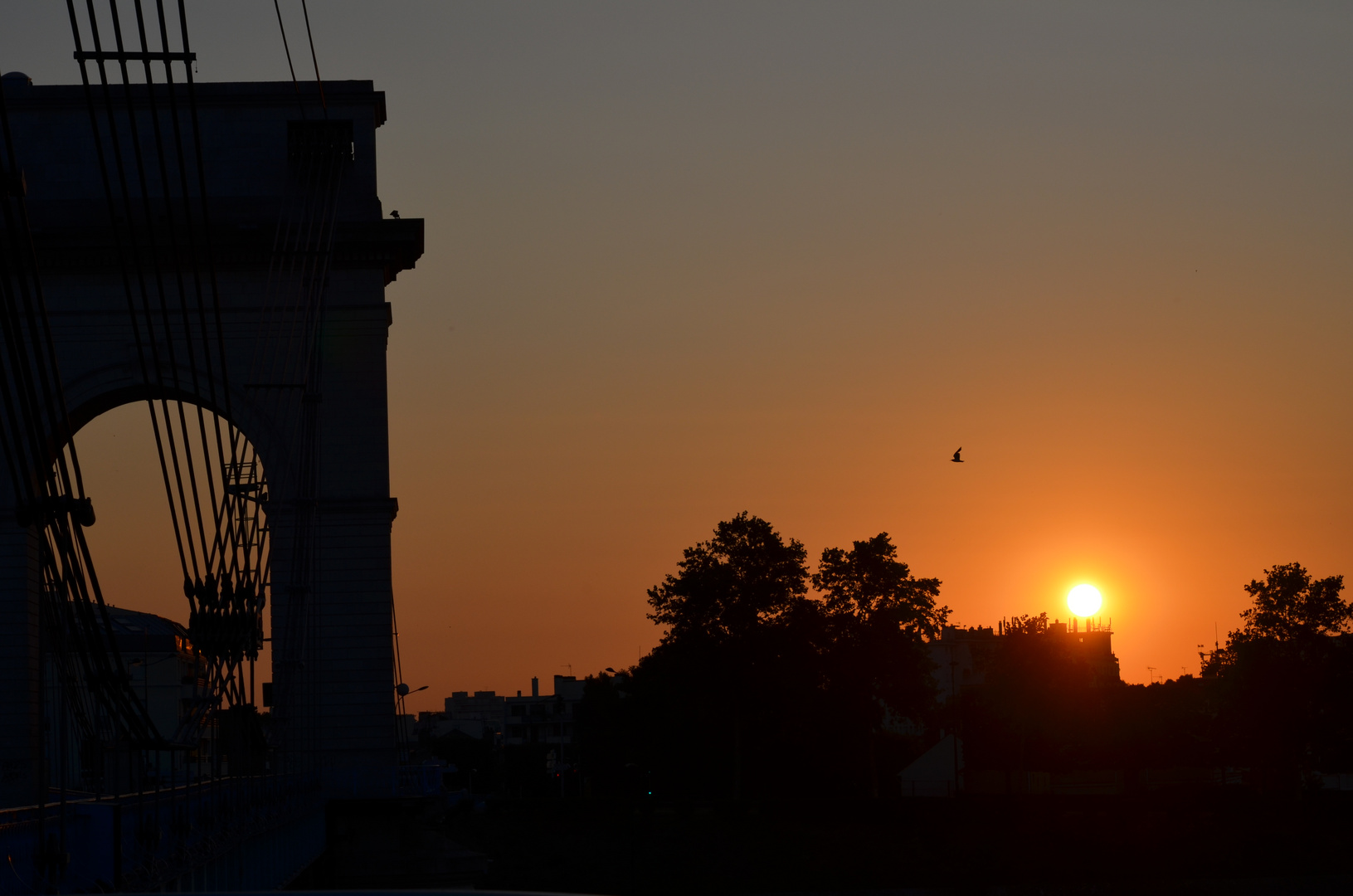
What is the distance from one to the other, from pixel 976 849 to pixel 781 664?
10.1 meters

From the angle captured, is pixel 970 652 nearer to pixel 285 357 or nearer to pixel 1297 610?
pixel 1297 610

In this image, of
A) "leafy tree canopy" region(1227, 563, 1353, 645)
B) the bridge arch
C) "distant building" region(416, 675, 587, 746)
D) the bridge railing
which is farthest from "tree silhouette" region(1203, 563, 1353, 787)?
"distant building" region(416, 675, 587, 746)

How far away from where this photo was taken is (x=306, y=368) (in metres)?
28.8

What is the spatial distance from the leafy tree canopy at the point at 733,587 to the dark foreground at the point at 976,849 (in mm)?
7390

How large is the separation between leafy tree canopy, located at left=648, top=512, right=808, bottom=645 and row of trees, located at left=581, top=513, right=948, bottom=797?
0.04 meters

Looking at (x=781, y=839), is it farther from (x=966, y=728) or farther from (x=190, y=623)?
(x=190, y=623)

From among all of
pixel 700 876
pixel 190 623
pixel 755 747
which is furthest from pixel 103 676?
pixel 755 747

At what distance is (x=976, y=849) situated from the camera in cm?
4553

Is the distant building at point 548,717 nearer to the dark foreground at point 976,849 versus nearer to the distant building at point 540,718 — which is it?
the distant building at point 540,718

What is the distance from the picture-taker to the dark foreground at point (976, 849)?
44.0 metres

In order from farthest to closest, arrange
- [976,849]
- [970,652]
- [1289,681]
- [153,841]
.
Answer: [970,652], [1289,681], [976,849], [153,841]

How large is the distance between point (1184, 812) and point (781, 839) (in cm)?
1095

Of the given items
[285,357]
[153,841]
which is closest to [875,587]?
[285,357]

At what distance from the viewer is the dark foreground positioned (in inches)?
1731
